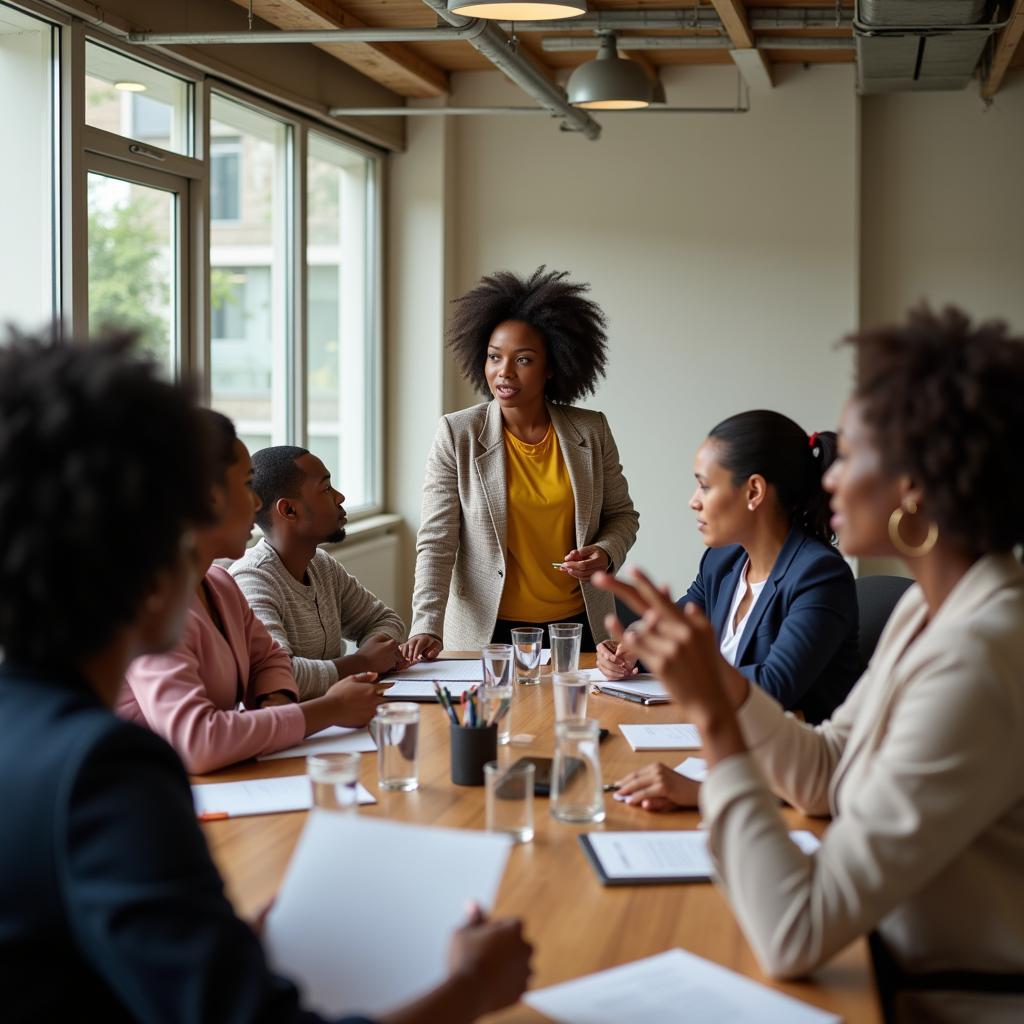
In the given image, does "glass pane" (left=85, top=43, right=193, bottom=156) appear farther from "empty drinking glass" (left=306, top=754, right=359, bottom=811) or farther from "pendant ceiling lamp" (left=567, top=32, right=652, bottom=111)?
"empty drinking glass" (left=306, top=754, right=359, bottom=811)

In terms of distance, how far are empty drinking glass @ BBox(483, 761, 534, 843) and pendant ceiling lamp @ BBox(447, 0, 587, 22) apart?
6.45ft

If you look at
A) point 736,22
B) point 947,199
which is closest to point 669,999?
point 736,22

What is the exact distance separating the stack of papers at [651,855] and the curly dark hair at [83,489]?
842mm

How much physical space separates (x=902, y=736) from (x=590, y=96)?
11.1 ft

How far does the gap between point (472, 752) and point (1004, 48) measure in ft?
13.6

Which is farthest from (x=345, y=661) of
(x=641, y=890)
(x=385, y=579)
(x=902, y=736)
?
(x=385, y=579)

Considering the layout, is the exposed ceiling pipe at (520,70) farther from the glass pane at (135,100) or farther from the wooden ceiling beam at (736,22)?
the glass pane at (135,100)

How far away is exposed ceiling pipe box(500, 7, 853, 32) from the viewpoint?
489cm

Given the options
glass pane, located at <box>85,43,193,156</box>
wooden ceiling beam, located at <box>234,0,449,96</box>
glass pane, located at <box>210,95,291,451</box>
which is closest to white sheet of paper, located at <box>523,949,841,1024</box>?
glass pane, located at <box>85,43,193,156</box>

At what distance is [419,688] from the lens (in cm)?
278

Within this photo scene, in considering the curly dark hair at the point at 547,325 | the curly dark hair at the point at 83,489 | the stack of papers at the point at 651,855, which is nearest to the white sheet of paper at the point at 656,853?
the stack of papers at the point at 651,855

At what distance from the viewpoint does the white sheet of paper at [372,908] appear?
1.20m

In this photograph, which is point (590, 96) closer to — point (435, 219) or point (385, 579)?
point (435, 219)

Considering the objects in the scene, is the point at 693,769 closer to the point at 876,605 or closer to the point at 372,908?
the point at 372,908
